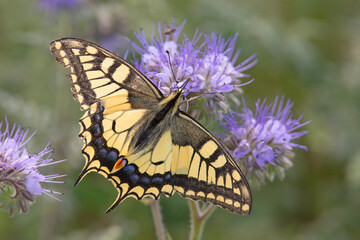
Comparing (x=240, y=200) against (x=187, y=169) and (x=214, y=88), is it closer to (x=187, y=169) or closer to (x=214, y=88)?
(x=187, y=169)

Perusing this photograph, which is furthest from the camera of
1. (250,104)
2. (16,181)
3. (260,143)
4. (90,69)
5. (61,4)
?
(61,4)

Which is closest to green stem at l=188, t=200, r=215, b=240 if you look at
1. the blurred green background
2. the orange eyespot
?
the orange eyespot

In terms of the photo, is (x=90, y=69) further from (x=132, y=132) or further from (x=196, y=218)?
(x=196, y=218)

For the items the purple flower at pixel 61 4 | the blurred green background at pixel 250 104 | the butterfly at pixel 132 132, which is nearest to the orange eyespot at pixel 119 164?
the butterfly at pixel 132 132

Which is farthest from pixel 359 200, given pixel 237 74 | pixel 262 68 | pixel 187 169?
pixel 187 169

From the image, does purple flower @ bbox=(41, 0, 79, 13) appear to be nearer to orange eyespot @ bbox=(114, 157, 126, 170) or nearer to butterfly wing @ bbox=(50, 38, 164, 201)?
butterfly wing @ bbox=(50, 38, 164, 201)

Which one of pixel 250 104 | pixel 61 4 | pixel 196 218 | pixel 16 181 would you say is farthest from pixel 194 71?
pixel 61 4
